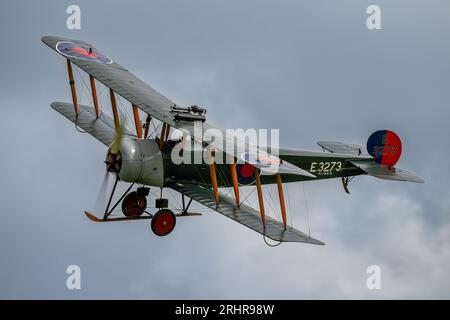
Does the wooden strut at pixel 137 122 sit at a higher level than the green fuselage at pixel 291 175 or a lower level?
higher

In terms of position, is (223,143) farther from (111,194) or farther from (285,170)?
(111,194)

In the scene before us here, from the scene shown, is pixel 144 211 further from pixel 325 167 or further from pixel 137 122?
pixel 325 167

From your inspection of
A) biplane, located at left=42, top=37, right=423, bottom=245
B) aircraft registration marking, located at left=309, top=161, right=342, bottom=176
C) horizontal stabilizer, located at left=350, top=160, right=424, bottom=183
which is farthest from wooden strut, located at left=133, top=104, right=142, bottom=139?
horizontal stabilizer, located at left=350, top=160, right=424, bottom=183

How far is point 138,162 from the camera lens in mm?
13539

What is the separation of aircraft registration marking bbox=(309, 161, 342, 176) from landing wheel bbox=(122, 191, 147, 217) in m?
4.47

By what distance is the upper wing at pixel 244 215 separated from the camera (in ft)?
41.3

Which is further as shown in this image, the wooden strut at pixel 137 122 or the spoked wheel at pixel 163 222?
the wooden strut at pixel 137 122

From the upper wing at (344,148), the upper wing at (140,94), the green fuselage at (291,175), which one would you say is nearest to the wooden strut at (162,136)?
the green fuselage at (291,175)

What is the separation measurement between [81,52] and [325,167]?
6.83m

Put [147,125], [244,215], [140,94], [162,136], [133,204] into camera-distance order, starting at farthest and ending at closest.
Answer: [133,204], [147,125], [140,94], [162,136], [244,215]

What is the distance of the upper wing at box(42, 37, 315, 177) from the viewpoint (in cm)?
1256

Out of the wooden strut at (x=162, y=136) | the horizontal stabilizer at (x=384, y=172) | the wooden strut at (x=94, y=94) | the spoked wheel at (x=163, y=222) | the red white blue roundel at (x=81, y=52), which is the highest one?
the red white blue roundel at (x=81, y=52)

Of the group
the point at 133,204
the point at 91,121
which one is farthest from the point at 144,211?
the point at 91,121

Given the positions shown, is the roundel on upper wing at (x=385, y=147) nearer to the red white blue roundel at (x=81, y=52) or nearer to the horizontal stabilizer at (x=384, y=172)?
the horizontal stabilizer at (x=384, y=172)
